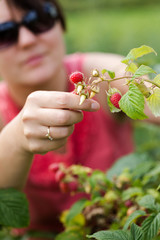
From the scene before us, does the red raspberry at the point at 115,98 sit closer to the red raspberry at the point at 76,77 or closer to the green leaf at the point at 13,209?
the red raspberry at the point at 76,77

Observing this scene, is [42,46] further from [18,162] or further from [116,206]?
[116,206]

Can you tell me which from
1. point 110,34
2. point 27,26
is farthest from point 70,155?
point 110,34

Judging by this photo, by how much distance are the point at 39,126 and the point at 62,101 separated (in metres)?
0.09

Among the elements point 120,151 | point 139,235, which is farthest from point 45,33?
point 139,235

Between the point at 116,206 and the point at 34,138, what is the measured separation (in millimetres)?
274

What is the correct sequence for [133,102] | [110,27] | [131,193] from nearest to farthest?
[133,102]
[131,193]
[110,27]

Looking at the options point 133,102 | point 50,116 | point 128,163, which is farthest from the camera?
point 128,163

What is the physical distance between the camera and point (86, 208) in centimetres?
91

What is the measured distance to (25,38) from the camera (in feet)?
4.40

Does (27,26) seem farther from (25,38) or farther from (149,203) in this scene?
(149,203)

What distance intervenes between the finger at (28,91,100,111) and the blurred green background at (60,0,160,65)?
190 centimetres

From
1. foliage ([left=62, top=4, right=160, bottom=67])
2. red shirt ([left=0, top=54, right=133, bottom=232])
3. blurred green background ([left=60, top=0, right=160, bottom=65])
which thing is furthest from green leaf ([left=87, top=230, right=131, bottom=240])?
foliage ([left=62, top=4, right=160, bottom=67])

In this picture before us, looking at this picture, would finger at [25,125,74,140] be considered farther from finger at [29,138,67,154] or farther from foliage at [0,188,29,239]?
foliage at [0,188,29,239]

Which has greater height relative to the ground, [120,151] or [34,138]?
[34,138]
